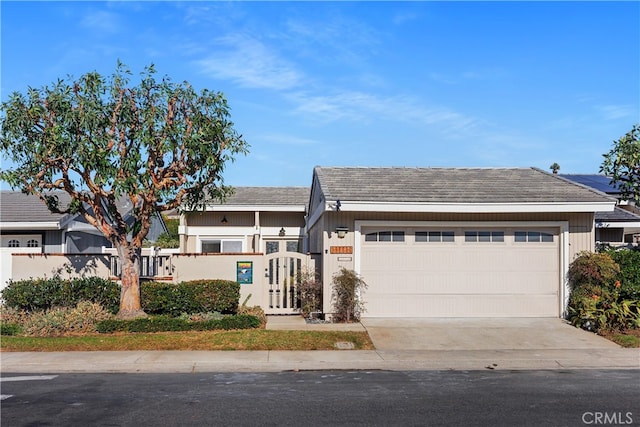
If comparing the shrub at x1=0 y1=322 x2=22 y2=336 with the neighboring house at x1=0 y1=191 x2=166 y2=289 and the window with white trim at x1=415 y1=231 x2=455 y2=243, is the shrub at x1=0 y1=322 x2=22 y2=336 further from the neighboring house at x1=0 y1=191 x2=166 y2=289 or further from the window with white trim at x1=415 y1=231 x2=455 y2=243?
the window with white trim at x1=415 y1=231 x2=455 y2=243

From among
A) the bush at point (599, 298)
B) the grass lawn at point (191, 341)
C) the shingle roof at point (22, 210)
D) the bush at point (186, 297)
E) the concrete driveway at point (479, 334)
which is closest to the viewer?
the grass lawn at point (191, 341)

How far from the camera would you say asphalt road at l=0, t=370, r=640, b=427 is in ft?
24.3

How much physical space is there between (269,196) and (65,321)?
41.2ft

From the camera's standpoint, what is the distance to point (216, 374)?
10.4 m

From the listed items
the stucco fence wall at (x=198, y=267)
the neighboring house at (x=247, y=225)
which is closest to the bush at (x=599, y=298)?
the stucco fence wall at (x=198, y=267)

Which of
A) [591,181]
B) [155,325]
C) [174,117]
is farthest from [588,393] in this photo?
[591,181]

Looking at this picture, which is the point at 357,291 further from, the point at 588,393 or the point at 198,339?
the point at 588,393

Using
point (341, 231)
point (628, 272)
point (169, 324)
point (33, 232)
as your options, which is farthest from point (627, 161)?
point (33, 232)

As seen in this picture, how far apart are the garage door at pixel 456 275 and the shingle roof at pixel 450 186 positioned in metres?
1.00

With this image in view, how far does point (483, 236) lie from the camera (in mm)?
16297

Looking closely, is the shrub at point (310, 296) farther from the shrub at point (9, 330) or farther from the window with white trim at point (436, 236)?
the shrub at point (9, 330)

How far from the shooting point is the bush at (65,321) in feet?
44.2

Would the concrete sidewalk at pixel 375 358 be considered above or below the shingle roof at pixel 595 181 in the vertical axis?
below

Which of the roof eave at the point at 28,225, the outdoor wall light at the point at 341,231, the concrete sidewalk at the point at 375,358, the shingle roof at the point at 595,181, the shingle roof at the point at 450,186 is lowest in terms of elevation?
the concrete sidewalk at the point at 375,358
